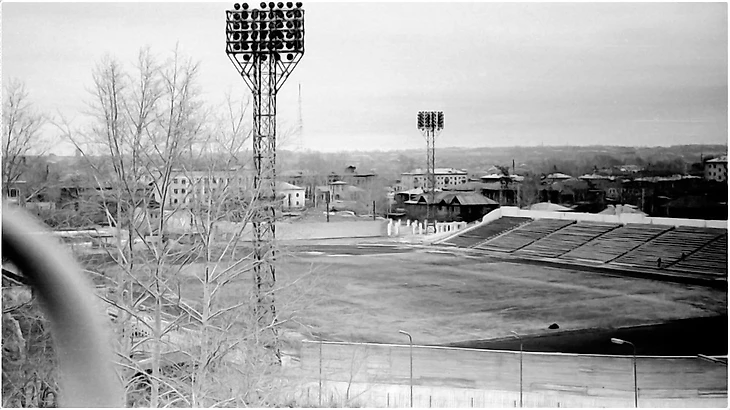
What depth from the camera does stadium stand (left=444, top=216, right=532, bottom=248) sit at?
439cm

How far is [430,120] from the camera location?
14.0ft

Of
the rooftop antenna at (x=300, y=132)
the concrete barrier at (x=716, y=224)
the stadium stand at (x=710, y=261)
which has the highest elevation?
the rooftop antenna at (x=300, y=132)

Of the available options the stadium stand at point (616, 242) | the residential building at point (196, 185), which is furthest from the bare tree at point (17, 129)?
the stadium stand at point (616, 242)

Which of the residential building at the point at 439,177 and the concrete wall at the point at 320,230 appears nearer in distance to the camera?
the concrete wall at the point at 320,230

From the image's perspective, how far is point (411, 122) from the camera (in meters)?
4.29

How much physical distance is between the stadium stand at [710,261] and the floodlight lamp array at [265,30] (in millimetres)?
2451

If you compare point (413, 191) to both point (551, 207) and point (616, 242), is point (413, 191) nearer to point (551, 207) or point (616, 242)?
point (551, 207)

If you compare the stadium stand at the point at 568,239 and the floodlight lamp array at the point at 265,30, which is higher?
the floodlight lamp array at the point at 265,30

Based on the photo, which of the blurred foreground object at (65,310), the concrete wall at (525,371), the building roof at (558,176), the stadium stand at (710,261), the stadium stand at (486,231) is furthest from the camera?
the stadium stand at (486,231)

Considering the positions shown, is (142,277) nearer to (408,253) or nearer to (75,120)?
(75,120)

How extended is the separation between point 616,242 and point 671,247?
293mm

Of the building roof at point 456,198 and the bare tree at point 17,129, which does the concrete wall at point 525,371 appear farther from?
the bare tree at point 17,129

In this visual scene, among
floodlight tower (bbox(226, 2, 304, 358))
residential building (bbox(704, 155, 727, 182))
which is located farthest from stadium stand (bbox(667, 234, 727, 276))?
floodlight tower (bbox(226, 2, 304, 358))

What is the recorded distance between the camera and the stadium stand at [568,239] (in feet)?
14.3
